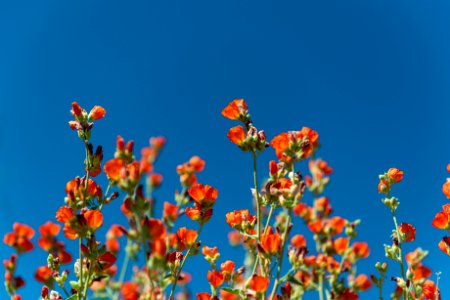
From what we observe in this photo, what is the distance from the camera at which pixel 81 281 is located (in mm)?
2201

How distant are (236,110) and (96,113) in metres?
1.04

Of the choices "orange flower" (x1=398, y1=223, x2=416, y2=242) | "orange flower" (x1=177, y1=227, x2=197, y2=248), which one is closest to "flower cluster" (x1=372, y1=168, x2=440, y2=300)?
"orange flower" (x1=398, y1=223, x2=416, y2=242)

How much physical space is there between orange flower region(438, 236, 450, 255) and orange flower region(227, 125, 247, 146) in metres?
1.47

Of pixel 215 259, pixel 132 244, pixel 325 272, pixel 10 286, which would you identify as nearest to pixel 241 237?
pixel 215 259

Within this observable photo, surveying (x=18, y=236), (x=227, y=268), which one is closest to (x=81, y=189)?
(x=18, y=236)

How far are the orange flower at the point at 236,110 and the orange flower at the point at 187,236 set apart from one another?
2.73 feet

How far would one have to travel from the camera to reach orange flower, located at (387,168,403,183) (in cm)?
335

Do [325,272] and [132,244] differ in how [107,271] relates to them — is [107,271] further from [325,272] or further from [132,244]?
[325,272]

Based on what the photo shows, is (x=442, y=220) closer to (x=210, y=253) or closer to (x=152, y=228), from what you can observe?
(x=210, y=253)

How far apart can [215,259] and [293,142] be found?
40.4 inches

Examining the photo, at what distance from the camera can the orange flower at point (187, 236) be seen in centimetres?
275

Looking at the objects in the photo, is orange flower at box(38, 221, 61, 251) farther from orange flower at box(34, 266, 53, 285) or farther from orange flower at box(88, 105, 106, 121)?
orange flower at box(88, 105, 106, 121)

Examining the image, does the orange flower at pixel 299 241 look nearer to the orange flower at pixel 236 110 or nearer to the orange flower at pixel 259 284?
the orange flower at pixel 259 284

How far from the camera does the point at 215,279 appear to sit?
104 inches
